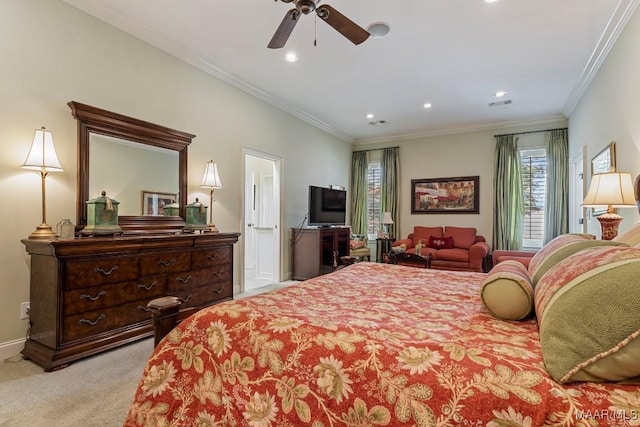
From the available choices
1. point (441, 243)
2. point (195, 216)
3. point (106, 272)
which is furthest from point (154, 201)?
point (441, 243)

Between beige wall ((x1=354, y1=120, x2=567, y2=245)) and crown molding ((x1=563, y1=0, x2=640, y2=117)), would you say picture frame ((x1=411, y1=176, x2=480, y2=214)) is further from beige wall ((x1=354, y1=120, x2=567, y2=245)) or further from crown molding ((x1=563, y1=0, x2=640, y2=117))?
crown molding ((x1=563, y1=0, x2=640, y2=117))

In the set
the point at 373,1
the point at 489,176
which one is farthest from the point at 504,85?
the point at 373,1

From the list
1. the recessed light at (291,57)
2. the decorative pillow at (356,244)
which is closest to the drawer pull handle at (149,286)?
the recessed light at (291,57)

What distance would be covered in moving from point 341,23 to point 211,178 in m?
2.34

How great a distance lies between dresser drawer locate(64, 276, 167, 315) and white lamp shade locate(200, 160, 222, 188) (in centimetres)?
128

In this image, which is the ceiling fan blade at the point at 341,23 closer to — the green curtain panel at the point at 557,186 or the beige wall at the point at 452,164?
the beige wall at the point at 452,164

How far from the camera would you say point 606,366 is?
0.84 metres

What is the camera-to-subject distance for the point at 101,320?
255 cm

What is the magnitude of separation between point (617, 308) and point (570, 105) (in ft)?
18.9

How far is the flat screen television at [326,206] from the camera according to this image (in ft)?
19.4

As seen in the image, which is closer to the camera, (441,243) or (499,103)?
(499,103)

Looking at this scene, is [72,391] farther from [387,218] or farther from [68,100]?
[387,218]

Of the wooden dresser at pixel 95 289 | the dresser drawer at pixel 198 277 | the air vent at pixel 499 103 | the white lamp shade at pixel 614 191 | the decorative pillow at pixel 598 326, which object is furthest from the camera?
the air vent at pixel 499 103

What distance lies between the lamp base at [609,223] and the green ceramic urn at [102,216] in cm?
404
